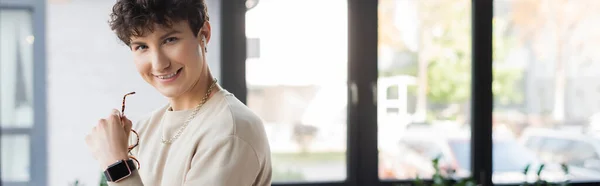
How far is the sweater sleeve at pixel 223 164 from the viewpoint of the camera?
93 cm

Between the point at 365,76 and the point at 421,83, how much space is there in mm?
380

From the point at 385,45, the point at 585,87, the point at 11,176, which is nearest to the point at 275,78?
the point at 385,45

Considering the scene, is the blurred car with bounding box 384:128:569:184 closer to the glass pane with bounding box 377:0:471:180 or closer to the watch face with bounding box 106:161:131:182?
the glass pane with bounding box 377:0:471:180

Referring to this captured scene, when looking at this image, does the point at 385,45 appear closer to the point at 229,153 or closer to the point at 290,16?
the point at 290,16

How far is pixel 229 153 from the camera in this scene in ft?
3.08

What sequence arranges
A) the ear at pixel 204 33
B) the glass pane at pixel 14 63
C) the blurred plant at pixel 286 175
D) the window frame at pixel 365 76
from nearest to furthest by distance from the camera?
the ear at pixel 204 33 → the glass pane at pixel 14 63 → the window frame at pixel 365 76 → the blurred plant at pixel 286 175

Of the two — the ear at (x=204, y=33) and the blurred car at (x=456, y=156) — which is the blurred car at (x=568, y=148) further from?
the ear at (x=204, y=33)

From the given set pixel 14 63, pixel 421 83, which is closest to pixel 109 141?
pixel 14 63

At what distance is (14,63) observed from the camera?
299 centimetres

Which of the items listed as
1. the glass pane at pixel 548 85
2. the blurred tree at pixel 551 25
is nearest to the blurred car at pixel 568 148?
the glass pane at pixel 548 85

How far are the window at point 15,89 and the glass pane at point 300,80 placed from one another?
4.05 feet

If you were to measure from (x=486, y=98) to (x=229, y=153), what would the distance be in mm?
2826

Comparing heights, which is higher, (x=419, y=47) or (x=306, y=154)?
(x=419, y=47)

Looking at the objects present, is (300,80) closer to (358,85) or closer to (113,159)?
(358,85)
